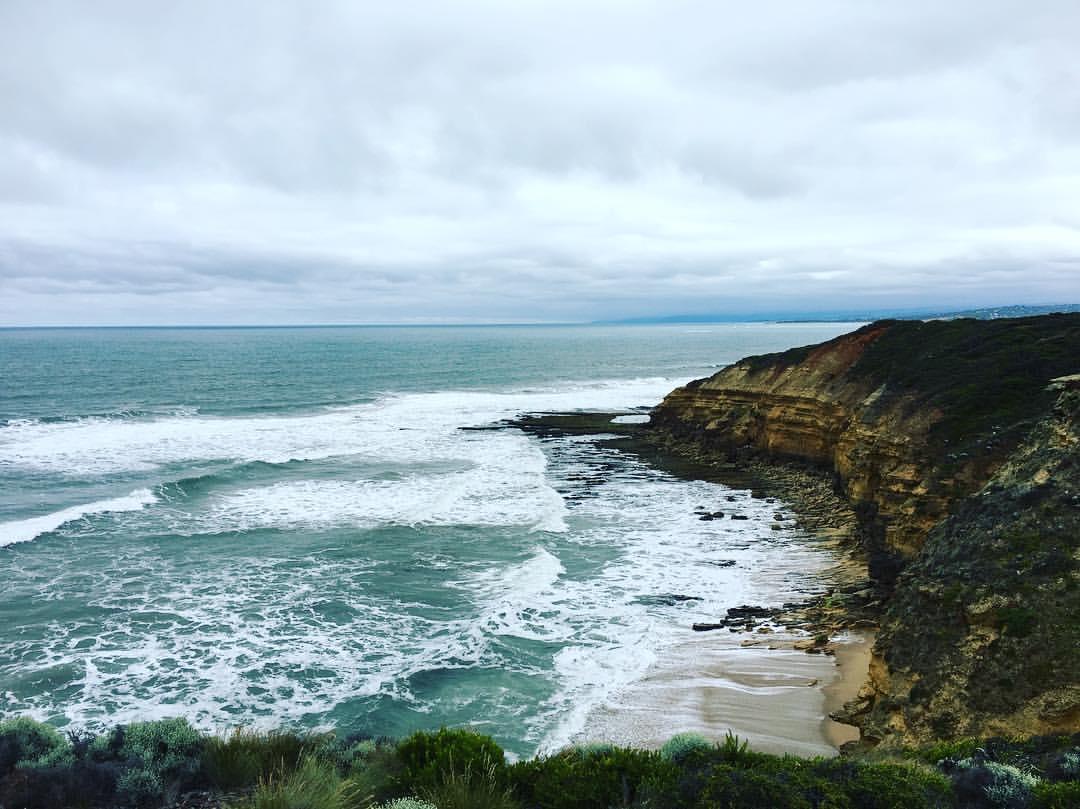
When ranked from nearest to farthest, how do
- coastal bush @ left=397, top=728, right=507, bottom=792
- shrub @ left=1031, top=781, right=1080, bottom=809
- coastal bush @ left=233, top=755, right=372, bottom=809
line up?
shrub @ left=1031, top=781, right=1080, bottom=809 → coastal bush @ left=233, top=755, right=372, bottom=809 → coastal bush @ left=397, top=728, right=507, bottom=792

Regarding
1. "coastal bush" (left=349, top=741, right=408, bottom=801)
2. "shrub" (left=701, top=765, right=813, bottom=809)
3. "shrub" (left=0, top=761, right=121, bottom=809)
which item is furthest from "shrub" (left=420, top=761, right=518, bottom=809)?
"shrub" (left=0, top=761, right=121, bottom=809)

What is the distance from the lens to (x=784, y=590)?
59.2ft

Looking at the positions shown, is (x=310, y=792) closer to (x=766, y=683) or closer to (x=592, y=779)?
(x=592, y=779)

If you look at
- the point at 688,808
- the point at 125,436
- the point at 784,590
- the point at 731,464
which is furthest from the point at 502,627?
the point at 125,436

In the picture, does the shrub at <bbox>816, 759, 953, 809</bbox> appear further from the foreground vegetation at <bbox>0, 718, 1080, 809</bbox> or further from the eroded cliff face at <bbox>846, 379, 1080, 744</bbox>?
the eroded cliff face at <bbox>846, 379, 1080, 744</bbox>

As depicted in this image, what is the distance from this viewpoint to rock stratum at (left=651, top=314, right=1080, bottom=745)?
9.69m

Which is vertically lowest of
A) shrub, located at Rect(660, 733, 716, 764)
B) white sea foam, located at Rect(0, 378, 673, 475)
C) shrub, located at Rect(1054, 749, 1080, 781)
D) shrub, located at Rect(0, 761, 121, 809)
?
white sea foam, located at Rect(0, 378, 673, 475)

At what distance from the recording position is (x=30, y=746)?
7828 millimetres

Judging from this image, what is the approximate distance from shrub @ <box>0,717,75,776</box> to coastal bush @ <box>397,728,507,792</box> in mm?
3523

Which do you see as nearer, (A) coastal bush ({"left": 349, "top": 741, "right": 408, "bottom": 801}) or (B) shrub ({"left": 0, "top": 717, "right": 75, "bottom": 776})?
(A) coastal bush ({"left": 349, "top": 741, "right": 408, "bottom": 801})

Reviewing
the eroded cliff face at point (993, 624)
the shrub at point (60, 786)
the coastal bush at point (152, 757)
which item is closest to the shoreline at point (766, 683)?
the eroded cliff face at point (993, 624)

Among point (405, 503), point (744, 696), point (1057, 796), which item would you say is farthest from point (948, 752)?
point (405, 503)

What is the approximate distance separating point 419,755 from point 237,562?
14.4m

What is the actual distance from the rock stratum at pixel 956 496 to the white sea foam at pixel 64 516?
24.0 metres
